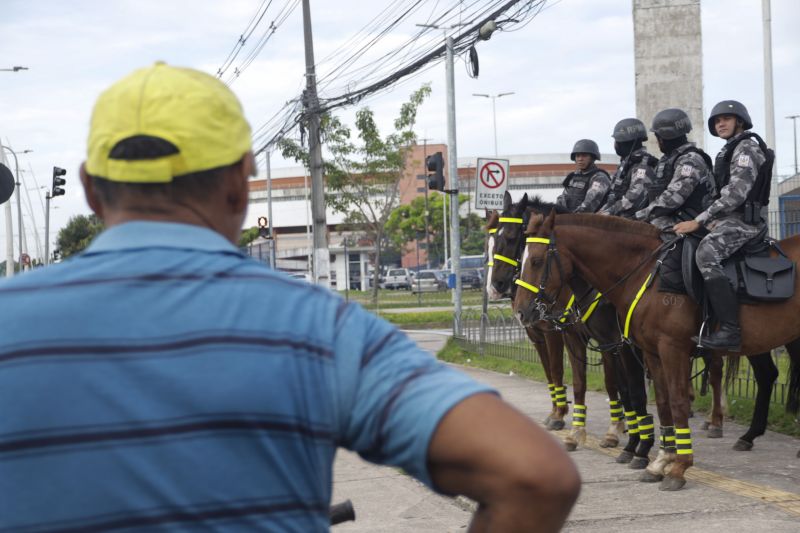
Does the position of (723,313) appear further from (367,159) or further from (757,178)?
(367,159)

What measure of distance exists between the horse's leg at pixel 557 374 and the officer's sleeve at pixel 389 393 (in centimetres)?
1002

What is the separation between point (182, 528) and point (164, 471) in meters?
0.09

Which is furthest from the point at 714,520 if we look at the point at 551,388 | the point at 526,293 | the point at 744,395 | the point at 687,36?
the point at 687,36

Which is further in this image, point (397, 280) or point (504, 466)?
point (397, 280)

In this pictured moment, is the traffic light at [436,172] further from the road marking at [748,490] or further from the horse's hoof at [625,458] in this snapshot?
the road marking at [748,490]

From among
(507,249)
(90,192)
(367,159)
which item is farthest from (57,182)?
(90,192)

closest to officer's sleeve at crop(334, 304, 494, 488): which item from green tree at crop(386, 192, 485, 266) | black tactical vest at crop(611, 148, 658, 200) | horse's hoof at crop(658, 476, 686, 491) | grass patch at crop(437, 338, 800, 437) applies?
horse's hoof at crop(658, 476, 686, 491)

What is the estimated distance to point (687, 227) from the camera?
8.80 metres

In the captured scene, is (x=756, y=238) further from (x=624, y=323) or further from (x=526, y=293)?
(x=526, y=293)

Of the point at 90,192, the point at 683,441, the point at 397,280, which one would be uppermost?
the point at 90,192

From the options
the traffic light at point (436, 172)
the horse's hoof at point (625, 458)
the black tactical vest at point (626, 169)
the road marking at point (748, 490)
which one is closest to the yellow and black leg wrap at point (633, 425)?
the horse's hoof at point (625, 458)

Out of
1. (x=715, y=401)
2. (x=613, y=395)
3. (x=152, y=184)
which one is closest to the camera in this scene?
(x=152, y=184)

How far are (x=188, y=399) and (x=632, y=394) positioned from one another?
8.46m

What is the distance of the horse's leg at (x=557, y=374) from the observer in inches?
455
